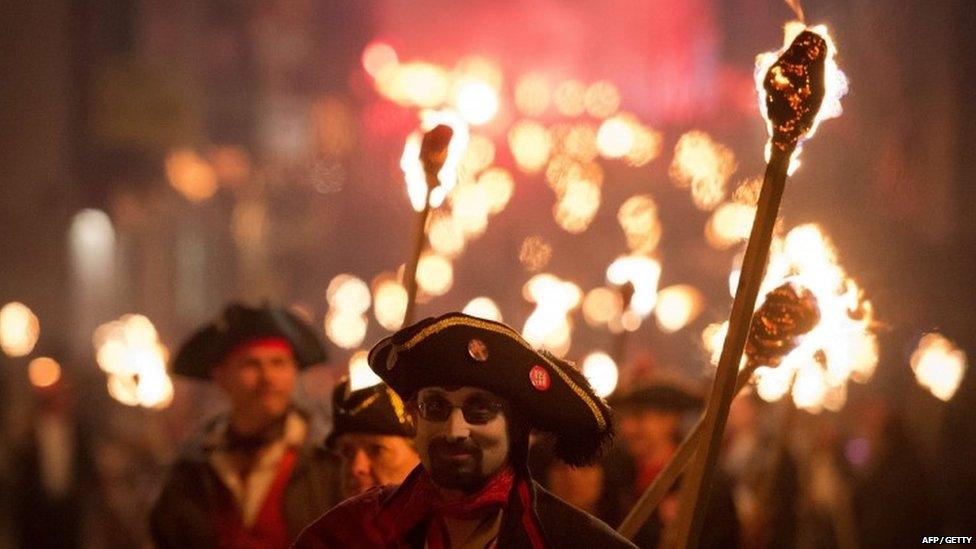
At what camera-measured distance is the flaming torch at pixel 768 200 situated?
541 centimetres

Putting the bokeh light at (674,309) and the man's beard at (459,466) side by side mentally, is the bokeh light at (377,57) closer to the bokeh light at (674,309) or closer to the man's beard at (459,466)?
the bokeh light at (674,309)

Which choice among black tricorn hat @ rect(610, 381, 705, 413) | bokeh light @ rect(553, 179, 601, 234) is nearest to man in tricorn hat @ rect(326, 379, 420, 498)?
black tricorn hat @ rect(610, 381, 705, 413)

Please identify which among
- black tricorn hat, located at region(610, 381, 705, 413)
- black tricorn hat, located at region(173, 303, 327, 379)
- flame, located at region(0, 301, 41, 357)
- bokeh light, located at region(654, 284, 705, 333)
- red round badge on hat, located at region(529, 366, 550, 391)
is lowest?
flame, located at region(0, 301, 41, 357)

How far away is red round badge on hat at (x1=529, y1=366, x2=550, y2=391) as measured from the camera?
532cm

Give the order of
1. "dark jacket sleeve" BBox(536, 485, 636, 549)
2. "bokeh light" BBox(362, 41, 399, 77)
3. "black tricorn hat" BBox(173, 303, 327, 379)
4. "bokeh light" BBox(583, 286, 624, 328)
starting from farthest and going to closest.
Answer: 1. "bokeh light" BBox(362, 41, 399, 77)
2. "bokeh light" BBox(583, 286, 624, 328)
3. "black tricorn hat" BBox(173, 303, 327, 379)
4. "dark jacket sleeve" BBox(536, 485, 636, 549)

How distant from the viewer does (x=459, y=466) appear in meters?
5.23

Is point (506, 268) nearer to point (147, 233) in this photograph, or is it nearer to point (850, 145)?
point (147, 233)

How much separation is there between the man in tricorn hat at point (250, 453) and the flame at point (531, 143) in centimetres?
3113

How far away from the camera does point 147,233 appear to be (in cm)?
5250

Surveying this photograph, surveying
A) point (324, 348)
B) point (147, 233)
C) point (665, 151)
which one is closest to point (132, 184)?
point (147, 233)

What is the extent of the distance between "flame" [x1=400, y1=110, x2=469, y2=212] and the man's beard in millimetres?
1750

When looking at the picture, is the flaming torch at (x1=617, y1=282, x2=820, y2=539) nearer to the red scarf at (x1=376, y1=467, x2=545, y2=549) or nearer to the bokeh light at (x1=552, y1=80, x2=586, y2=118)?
the red scarf at (x1=376, y1=467, x2=545, y2=549)

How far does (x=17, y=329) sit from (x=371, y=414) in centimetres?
2864

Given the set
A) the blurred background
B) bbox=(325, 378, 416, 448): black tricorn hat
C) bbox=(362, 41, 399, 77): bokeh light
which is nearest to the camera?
bbox=(325, 378, 416, 448): black tricorn hat
